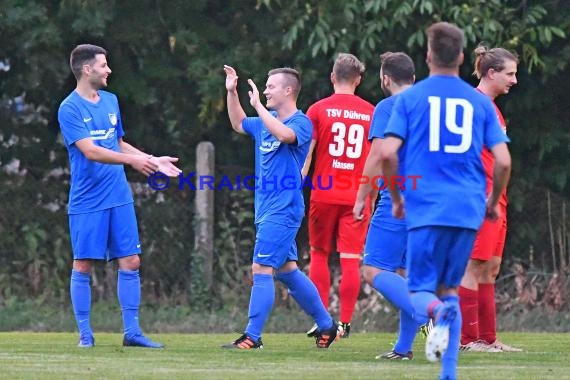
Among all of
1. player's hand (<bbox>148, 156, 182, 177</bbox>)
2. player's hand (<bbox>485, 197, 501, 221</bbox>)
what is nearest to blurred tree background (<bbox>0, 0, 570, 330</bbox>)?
player's hand (<bbox>148, 156, 182, 177</bbox>)

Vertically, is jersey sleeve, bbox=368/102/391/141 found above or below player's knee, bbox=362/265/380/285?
above

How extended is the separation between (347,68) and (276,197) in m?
1.56

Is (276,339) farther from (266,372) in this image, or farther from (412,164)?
(412,164)

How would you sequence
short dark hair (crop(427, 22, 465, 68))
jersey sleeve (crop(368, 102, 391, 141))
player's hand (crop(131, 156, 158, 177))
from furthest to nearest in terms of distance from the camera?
player's hand (crop(131, 156, 158, 177)), jersey sleeve (crop(368, 102, 391, 141)), short dark hair (crop(427, 22, 465, 68))

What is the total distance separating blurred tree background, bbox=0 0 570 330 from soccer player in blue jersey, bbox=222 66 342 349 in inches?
155

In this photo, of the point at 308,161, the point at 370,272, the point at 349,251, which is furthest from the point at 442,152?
the point at 349,251

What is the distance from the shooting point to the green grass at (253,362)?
793 centimetres

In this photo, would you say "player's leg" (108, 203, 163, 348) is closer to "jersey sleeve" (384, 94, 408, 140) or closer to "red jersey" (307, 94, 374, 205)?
"red jersey" (307, 94, 374, 205)

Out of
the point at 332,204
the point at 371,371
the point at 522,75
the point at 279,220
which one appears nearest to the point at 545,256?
the point at 522,75

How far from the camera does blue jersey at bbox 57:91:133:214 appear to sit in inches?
387

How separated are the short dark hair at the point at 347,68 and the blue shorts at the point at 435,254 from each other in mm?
→ 3832

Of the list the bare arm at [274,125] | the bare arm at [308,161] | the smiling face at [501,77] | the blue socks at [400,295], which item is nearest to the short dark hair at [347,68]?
the bare arm at [308,161]

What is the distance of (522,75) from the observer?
14.6m

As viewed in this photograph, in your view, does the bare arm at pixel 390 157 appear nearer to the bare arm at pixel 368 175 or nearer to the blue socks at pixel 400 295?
the bare arm at pixel 368 175
